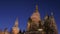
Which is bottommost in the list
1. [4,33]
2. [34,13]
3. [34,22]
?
[4,33]

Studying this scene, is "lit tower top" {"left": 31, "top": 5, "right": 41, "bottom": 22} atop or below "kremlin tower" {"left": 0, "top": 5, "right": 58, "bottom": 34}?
atop

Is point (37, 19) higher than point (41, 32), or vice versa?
point (37, 19)

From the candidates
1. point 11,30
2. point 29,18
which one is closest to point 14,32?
point 11,30

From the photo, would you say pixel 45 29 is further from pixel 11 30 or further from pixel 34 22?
pixel 11 30

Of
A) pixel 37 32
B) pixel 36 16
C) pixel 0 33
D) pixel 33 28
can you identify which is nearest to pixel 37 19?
pixel 36 16

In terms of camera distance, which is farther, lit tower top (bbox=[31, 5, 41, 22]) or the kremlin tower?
lit tower top (bbox=[31, 5, 41, 22])

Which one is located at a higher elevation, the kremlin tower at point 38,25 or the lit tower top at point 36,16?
the lit tower top at point 36,16

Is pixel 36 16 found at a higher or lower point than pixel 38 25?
higher

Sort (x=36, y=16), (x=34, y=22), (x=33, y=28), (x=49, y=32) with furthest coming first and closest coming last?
(x=36, y=16) → (x=34, y=22) → (x=33, y=28) → (x=49, y=32)

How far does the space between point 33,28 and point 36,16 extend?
4.48 metres

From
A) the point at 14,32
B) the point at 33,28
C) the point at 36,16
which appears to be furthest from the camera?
the point at 14,32

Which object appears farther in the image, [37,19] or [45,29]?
[37,19]

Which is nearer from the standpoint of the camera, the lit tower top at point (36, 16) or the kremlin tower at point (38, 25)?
the kremlin tower at point (38, 25)

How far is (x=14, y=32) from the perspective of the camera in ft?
106
